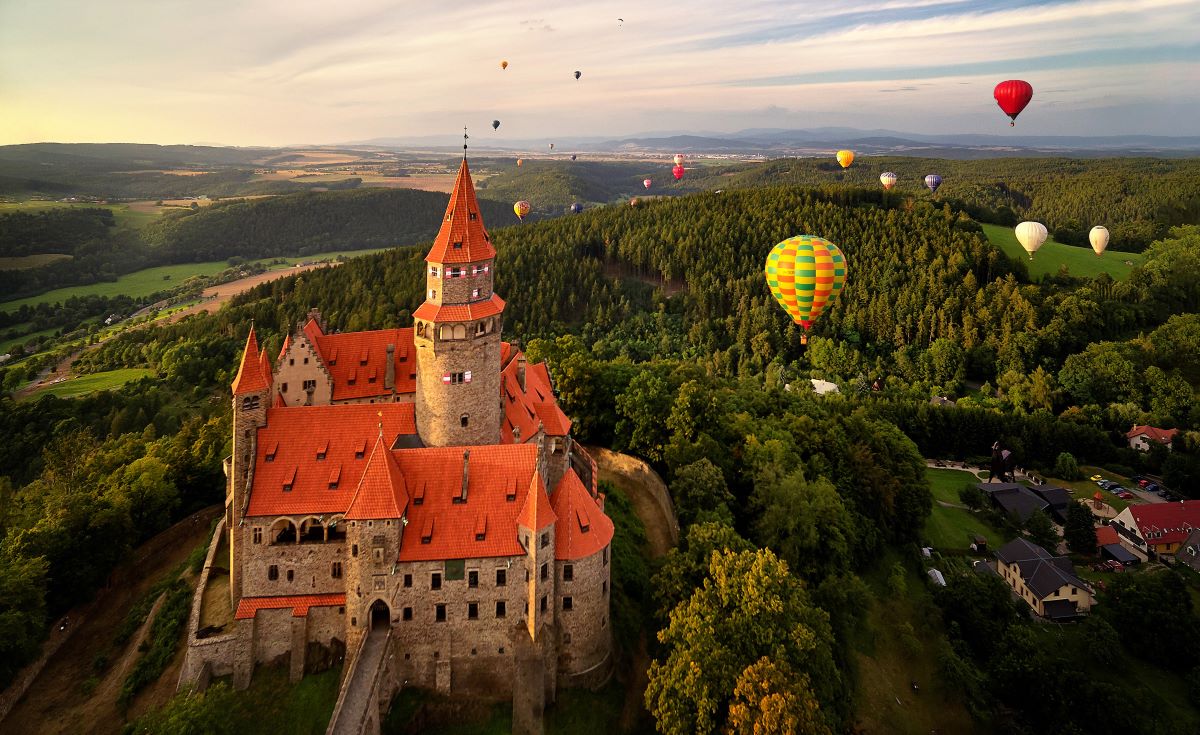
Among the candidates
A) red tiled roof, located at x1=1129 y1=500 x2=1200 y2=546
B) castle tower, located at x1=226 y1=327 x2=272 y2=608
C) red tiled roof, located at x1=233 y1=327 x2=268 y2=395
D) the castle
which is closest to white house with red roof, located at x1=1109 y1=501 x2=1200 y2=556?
red tiled roof, located at x1=1129 y1=500 x2=1200 y2=546

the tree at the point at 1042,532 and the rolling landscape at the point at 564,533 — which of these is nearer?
the rolling landscape at the point at 564,533

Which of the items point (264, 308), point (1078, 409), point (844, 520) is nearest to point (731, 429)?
point (844, 520)

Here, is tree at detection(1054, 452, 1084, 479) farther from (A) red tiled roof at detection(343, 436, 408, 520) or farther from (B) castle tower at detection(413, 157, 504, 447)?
(A) red tiled roof at detection(343, 436, 408, 520)

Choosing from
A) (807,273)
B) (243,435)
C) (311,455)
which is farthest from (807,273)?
(243,435)

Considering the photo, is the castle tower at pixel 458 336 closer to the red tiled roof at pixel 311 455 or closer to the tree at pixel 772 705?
the red tiled roof at pixel 311 455

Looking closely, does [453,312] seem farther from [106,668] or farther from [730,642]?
[106,668]

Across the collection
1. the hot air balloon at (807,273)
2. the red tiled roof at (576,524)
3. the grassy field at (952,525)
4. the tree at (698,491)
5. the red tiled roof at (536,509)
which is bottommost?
the grassy field at (952,525)

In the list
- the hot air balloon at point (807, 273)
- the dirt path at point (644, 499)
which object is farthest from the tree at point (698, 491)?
the hot air balloon at point (807, 273)
